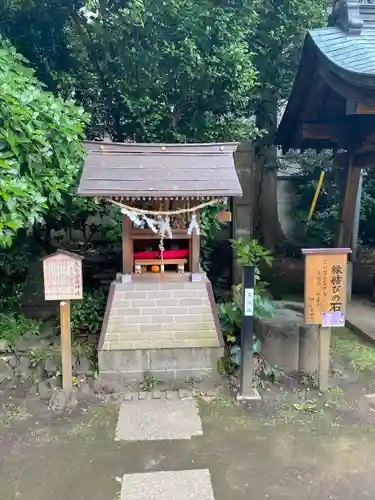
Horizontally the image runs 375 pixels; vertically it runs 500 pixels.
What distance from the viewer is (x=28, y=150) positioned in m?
4.71

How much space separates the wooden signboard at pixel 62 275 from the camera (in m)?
5.37

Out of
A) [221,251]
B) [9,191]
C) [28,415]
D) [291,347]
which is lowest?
[28,415]

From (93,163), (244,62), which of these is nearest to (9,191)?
(93,163)

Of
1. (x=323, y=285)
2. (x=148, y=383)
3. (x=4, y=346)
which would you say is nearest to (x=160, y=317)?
(x=148, y=383)

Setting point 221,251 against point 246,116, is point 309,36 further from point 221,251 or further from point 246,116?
point 221,251

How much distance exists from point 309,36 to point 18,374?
253 inches

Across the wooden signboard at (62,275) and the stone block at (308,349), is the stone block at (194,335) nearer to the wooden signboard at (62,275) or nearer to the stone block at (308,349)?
the stone block at (308,349)

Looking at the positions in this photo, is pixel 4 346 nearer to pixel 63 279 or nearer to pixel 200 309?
pixel 63 279

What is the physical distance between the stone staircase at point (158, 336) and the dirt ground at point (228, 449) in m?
0.51

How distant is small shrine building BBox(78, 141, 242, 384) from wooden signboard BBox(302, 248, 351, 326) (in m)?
1.36

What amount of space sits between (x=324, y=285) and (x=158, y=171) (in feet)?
9.11

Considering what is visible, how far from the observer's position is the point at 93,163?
589cm

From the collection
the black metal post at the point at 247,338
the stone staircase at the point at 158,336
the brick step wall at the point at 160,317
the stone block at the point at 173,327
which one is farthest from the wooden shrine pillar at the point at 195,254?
the black metal post at the point at 247,338

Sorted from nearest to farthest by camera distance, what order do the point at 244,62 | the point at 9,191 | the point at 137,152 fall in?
the point at 9,191 → the point at 137,152 → the point at 244,62
